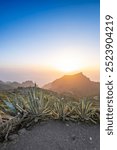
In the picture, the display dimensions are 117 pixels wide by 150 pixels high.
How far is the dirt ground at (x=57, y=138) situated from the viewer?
379 centimetres

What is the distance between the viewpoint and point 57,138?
3969 mm

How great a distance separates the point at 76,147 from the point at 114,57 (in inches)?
64.7

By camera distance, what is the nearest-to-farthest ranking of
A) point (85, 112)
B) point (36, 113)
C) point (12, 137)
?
point (12, 137)
point (36, 113)
point (85, 112)

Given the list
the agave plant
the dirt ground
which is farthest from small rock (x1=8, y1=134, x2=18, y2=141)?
the agave plant

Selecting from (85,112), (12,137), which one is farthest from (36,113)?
(85,112)

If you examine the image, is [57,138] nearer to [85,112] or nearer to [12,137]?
[12,137]

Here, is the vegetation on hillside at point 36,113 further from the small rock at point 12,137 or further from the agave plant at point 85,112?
the small rock at point 12,137

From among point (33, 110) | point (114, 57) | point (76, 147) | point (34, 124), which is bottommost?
point (76, 147)

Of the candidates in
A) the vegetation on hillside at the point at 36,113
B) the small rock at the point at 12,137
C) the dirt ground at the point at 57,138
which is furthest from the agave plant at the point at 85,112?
the small rock at the point at 12,137

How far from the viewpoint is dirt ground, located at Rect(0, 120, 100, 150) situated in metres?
3.79

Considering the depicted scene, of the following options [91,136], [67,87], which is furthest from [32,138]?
[67,87]

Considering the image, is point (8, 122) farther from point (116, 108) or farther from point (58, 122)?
point (116, 108)

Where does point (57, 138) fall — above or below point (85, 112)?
below

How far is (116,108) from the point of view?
11.9 feet
